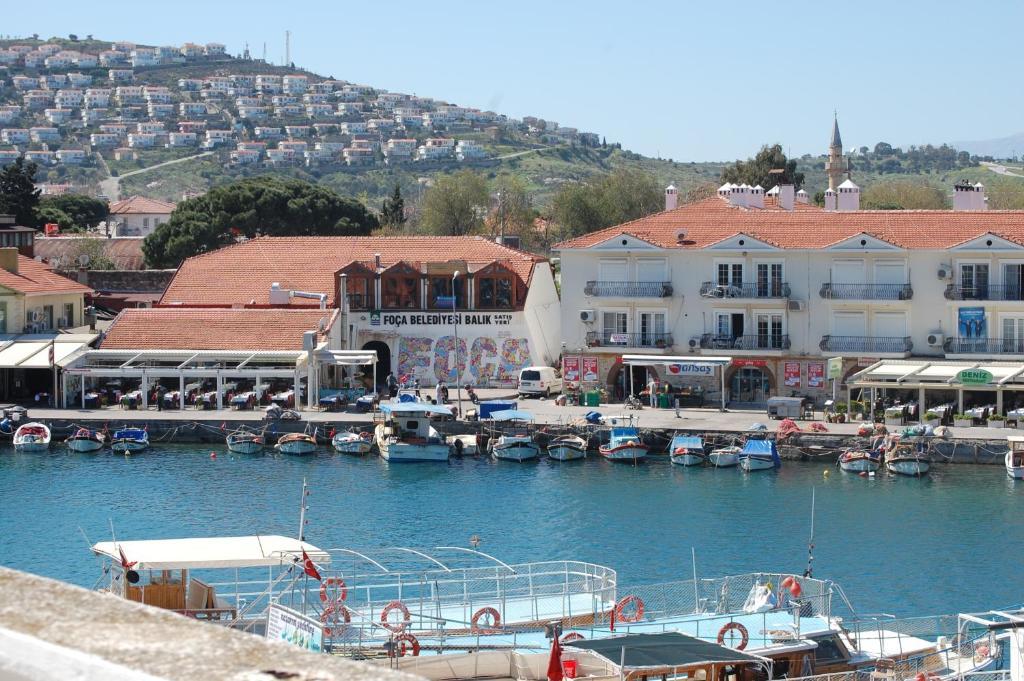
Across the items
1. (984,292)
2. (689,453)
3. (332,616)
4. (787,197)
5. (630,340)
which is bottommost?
(332,616)

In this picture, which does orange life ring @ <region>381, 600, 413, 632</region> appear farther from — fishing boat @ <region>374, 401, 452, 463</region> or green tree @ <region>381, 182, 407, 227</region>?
green tree @ <region>381, 182, 407, 227</region>

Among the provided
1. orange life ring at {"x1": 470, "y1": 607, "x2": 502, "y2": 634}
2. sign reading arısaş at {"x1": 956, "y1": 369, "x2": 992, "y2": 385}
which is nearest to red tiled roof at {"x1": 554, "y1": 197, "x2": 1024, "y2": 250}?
sign reading arısaş at {"x1": 956, "y1": 369, "x2": 992, "y2": 385}

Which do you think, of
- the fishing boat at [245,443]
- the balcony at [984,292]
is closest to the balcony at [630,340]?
the balcony at [984,292]

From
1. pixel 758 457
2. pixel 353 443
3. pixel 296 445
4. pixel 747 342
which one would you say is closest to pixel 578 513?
pixel 758 457

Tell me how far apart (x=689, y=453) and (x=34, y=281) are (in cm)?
3234

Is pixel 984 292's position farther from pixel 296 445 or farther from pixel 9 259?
pixel 9 259

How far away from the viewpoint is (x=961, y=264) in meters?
58.3

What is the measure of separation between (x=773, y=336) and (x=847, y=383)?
4180 mm

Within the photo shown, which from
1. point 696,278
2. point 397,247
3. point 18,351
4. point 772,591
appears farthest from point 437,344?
point 772,591

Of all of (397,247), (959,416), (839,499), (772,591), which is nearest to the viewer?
(772,591)

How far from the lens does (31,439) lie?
56781 millimetres

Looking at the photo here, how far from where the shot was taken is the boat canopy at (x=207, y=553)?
26.7 meters

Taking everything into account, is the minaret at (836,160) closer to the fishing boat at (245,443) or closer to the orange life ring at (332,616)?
the fishing boat at (245,443)

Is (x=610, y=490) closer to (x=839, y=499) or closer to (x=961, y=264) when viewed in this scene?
(x=839, y=499)
